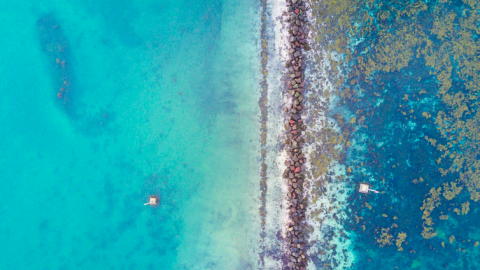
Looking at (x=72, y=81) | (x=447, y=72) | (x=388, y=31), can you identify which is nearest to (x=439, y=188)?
(x=447, y=72)

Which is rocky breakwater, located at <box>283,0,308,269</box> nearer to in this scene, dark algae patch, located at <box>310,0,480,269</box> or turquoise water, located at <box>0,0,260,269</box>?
dark algae patch, located at <box>310,0,480,269</box>

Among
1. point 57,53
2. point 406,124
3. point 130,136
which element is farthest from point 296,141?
point 57,53

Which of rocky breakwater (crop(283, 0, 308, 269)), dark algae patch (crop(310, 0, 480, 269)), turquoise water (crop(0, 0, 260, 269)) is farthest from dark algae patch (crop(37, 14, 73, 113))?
dark algae patch (crop(310, 0, 480, 269))

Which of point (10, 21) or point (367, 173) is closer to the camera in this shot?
point (367, 173)

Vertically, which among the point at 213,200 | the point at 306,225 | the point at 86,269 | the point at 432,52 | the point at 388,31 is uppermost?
the point at 388,31

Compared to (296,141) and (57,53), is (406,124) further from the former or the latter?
(57,53)

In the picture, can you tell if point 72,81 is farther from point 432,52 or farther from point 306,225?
point 432,52

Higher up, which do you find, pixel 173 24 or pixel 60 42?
pixel 173 24
